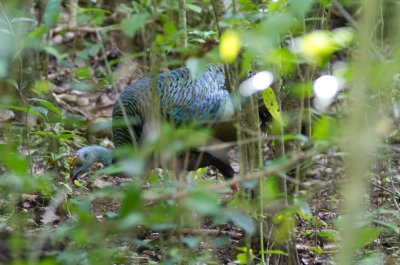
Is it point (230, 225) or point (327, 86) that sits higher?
point (327, 86)

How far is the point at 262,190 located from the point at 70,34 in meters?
6.11

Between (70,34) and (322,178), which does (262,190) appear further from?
(70,34)

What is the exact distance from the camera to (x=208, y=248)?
12.8ft

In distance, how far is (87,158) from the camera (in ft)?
16.6

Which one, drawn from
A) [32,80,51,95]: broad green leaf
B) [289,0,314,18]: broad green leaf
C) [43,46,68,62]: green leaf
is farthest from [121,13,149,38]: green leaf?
[43,46,68,62]: green leaf

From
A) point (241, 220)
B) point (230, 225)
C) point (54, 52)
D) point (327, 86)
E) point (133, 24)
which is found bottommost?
point (230, 225)

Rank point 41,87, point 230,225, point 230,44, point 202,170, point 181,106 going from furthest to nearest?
point 202,170 → point 181,106 → point 230,225 → point 41,87 → point 230,44

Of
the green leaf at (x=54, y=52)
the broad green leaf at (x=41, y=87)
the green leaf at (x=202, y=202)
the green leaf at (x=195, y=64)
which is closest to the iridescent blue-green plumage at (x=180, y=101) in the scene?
the broad green leaf at (x=41, y=87)

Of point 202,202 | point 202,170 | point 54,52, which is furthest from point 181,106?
point 202,202

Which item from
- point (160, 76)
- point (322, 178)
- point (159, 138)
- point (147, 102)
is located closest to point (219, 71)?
point (160, 76)

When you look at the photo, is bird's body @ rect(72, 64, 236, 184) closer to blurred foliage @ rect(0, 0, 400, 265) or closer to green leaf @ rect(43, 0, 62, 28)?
blurred foliage @ rect(0, 0, 400, 265)

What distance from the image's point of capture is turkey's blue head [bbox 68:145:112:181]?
5.04 metres

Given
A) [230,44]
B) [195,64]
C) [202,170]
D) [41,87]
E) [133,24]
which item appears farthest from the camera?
[202,170]

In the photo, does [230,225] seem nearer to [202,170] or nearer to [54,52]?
[202,170]
